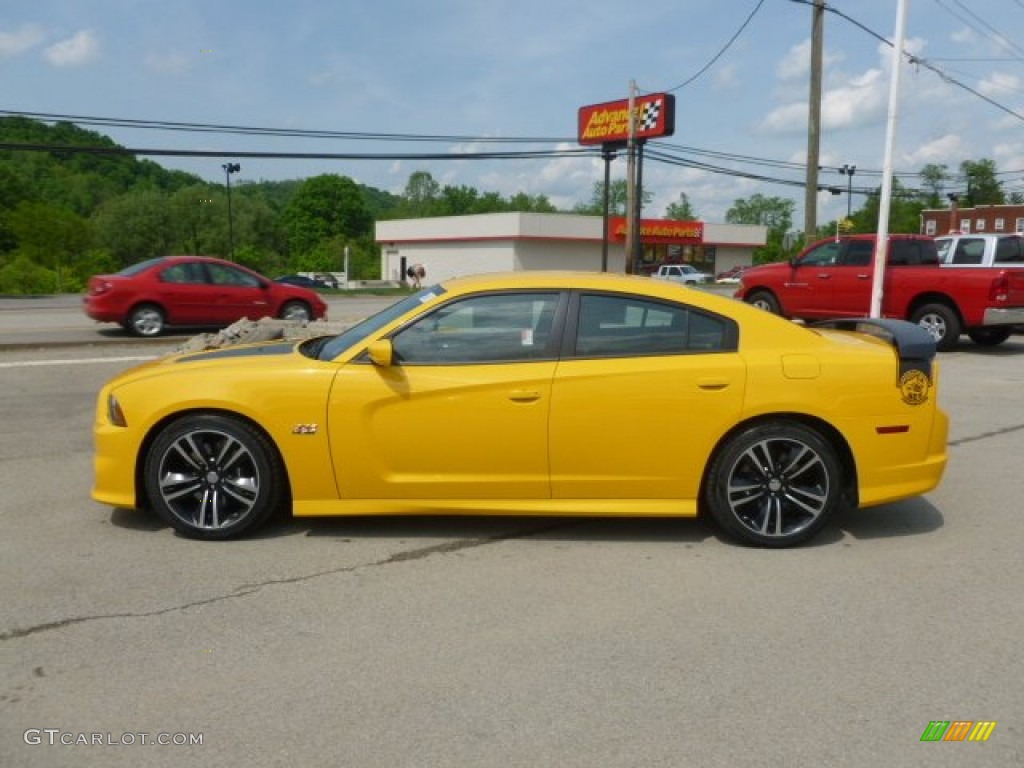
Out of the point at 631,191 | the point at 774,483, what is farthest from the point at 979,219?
the point at 774,483

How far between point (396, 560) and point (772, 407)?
84.9 inches

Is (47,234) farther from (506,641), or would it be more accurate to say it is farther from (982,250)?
(506,641)

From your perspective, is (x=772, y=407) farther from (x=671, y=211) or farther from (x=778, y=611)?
(x=671, y=211)

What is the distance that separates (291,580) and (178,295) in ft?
41.2

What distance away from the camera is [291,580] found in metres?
4.17

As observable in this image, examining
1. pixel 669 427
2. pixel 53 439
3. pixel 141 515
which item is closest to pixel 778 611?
pixel 669 427

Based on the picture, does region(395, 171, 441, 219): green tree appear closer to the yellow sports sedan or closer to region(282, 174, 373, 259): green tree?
region(282, 174, 373, 259): green tree

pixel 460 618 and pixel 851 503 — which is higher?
pixel 851 503

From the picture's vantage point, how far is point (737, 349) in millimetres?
4652

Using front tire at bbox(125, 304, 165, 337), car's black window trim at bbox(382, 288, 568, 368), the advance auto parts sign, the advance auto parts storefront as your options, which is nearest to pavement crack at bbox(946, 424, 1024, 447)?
car's black window trim at bbox(382, 288, 568, 368)

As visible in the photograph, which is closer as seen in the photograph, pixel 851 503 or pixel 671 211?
pixel 851 503

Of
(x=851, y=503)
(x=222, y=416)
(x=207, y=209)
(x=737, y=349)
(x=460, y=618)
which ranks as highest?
(x=207, y=209)

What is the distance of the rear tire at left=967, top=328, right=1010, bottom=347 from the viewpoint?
1510cm

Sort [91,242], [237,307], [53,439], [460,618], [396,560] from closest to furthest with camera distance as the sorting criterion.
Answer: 1. [460,618]
2. [396,560]
3. [53,439]
4. [237,307]
5. [91,242]
